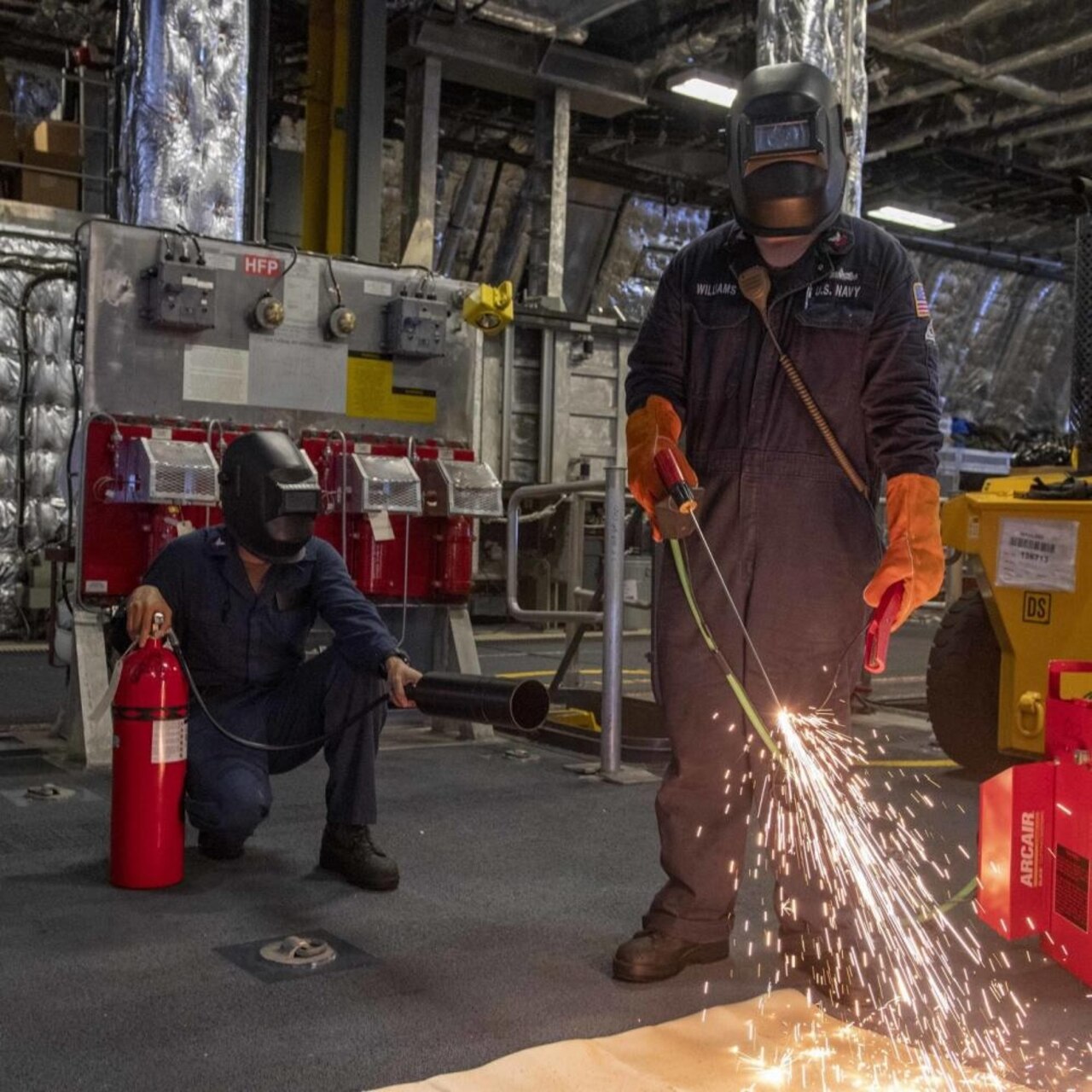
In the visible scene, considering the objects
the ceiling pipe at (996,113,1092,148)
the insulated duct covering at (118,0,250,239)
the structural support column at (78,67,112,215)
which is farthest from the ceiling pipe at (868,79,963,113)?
the insulated duct covering at (118,0,250,239)

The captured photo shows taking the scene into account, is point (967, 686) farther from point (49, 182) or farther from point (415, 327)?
point (49, 182)

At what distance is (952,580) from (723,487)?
27.9 ft

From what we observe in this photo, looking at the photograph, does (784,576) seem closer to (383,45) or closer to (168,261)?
(168,261)

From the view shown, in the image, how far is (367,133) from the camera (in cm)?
890

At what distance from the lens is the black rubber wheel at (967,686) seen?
4.92 m

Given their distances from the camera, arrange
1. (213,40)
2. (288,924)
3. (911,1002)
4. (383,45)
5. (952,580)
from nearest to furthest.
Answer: (911,1002) < (288,924) < (213,40) < (383,45) < (952,580)

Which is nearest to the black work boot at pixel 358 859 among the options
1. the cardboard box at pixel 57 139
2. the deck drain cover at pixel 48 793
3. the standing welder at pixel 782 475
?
the standing welder at pixel 782 475

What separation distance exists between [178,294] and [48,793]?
6.32ft

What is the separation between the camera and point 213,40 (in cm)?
621

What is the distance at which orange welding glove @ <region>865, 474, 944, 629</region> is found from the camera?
259 cm

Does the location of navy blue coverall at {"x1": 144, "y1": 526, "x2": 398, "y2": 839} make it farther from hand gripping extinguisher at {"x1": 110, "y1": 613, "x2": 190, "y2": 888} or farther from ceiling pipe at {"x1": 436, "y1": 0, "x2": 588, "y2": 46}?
ceiling pipe at {"x1": 436, "y1": 0, "x2": 588, "y2": 46}

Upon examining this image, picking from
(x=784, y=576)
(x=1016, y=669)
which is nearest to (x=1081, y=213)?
(x=1016, y=669)

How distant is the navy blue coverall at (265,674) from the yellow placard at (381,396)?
6.24ft

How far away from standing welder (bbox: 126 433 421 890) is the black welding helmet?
1415 millimetres
